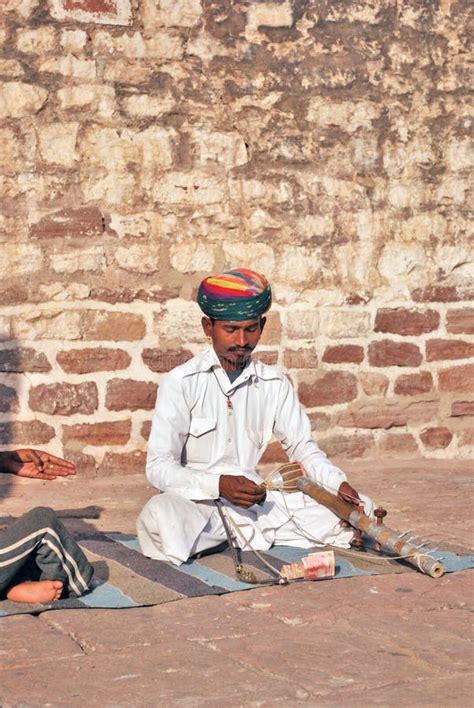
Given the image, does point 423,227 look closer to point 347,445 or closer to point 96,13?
point 347,445

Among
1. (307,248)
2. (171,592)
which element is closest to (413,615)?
(171,592)

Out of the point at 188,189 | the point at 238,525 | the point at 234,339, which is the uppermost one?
the point at 188,189

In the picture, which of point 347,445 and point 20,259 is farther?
point 347,445

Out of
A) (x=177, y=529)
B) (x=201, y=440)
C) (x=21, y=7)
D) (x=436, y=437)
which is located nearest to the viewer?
(x=177, y=529)

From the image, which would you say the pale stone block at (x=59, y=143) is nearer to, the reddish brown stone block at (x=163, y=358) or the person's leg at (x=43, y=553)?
the reddish brown stone block at (x=163, y=358)

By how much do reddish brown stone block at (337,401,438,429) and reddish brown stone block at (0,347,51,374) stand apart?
174cm

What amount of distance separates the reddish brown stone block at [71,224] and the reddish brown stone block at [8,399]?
808 millimetres

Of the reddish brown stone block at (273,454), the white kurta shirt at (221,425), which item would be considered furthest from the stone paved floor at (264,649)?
the reddish brown stone block at (273,454)

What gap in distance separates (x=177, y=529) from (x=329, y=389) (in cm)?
253

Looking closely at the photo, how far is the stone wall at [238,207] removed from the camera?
20.9ft

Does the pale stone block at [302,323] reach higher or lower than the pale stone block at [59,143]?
Answer: lower

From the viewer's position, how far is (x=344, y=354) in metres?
7.00

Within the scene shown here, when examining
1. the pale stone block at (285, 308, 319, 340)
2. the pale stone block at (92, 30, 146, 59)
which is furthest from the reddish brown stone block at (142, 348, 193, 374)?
the pale stone block at (92, 30, 146, 59)

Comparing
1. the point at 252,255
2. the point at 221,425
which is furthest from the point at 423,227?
the point at 221,425
